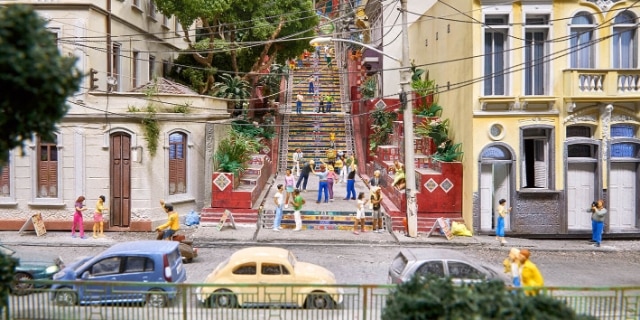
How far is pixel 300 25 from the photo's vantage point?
28609 millimetres

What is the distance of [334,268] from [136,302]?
6465 mm

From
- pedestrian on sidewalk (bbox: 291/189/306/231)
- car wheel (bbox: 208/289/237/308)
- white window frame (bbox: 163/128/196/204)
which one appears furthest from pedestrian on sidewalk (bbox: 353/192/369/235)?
car wheel (bbox: 208/289/237/308)

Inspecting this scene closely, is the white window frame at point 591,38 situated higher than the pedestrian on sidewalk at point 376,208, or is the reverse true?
the white window frame at point 591,38

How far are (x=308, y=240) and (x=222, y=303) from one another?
814 centimetres

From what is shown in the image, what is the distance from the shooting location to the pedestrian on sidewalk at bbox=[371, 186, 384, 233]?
797 inches

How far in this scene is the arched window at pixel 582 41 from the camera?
20594 millimetres

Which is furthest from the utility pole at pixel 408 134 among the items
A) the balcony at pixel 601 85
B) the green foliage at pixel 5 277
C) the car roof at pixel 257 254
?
the green foliage at pixel 5 277

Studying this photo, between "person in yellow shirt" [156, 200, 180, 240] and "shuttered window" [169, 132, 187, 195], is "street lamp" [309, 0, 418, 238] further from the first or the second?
"person in yellow shirt" [156, 200, 180, 240]

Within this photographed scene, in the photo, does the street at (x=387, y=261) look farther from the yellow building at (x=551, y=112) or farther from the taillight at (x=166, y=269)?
the taillight at (x=166, y=269)

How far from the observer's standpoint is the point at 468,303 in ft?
28.1

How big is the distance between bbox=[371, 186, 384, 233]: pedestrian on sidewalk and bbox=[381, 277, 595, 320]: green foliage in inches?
419

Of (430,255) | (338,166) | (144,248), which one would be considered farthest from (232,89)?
(430,255)

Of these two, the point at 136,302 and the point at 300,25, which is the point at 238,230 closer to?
the point at 136,302

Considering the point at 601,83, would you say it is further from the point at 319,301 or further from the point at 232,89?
the point at 232,89
